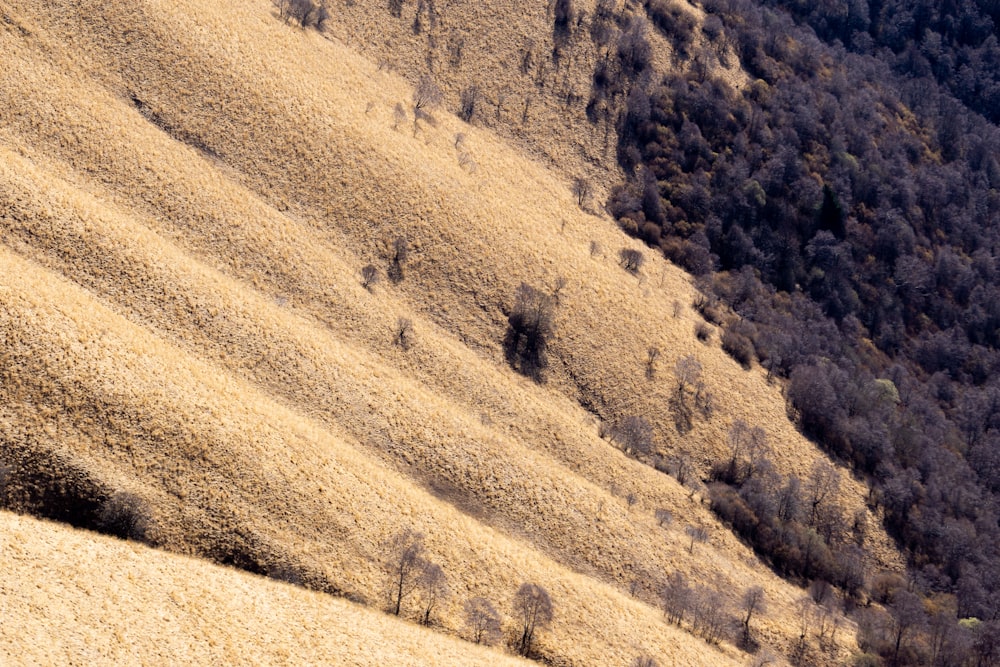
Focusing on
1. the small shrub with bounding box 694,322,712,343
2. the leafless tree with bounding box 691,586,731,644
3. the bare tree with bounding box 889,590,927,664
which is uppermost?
the small shrub with bounding box 694,322,712,343

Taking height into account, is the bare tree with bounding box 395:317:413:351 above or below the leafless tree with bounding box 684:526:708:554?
above

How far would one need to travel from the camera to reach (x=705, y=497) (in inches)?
2463

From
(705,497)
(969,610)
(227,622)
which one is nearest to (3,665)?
(227,622)

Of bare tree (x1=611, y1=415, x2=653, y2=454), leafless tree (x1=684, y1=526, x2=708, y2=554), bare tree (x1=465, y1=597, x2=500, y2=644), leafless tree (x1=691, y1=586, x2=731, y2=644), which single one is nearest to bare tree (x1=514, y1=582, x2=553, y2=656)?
bare tree (x1=465, y1=597, x2=500, y2=644)

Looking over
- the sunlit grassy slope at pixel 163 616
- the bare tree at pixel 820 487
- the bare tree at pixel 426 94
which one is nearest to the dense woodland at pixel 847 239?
the bare tree at pixel 820 487

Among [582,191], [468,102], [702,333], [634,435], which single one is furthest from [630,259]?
[468,102]

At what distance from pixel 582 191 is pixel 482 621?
47170 millimetres

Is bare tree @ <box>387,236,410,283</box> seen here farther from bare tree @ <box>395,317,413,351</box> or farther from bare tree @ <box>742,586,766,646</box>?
bare tree @ <box>742,586,766,646</box>

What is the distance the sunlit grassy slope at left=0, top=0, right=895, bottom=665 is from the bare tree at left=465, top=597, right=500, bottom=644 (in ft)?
2.31

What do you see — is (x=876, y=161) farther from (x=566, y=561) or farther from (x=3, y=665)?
(x=3, y=665)

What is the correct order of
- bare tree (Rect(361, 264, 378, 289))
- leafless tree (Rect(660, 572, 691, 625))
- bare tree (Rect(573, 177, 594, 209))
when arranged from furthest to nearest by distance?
bare tree (Rect(573, 177, 594, 209)), bare tree (Rect(361, 264, 378, 289)), leafless tree (Rect(660, 572, 691, 625))

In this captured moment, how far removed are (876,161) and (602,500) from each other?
2378 inches

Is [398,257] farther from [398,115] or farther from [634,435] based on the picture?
[634,435]

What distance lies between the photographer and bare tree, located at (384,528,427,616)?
143 ft
